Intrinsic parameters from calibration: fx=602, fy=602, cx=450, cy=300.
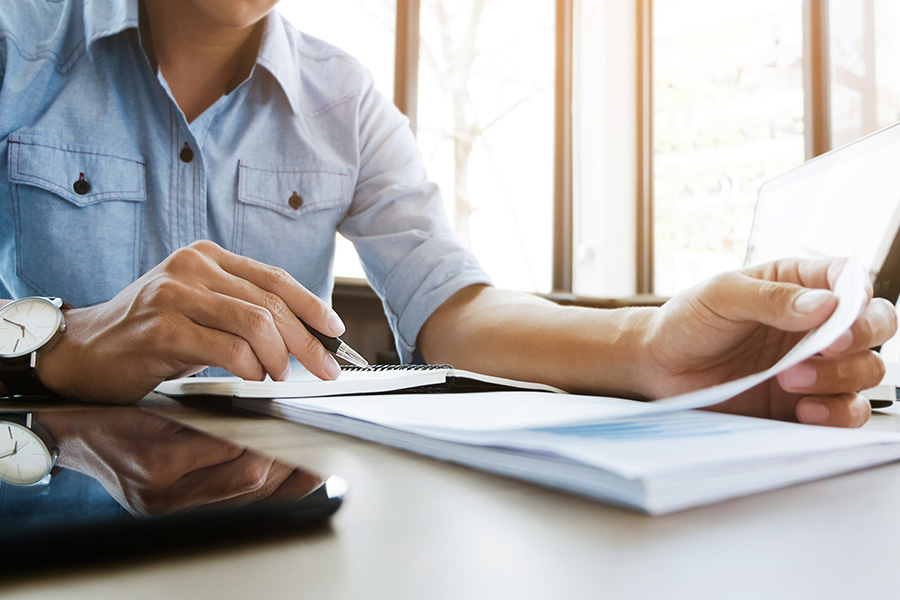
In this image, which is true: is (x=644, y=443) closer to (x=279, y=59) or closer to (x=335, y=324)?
(x=335, y=324)

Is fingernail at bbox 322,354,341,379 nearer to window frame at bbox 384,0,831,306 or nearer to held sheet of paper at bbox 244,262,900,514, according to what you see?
held sheet of paper at bbox 244,262,900,514

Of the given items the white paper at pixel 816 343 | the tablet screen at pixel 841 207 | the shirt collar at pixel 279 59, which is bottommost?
the white paper at pixel 816 343

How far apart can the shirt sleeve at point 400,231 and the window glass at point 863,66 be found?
199 centimetres

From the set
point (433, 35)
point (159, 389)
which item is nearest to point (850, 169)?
point (159, 389)

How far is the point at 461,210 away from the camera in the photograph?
2.90 metres

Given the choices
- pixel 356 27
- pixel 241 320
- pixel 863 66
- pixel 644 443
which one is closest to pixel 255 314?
pixel 241 320

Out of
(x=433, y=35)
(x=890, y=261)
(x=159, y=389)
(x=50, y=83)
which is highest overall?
(x=433, y=35)

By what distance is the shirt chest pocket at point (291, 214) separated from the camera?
3.18ft

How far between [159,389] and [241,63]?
59 centimetres

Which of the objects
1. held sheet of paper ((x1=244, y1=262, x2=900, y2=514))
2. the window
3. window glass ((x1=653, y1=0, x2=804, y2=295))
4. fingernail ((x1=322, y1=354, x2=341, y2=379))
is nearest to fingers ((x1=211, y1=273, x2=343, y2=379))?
fingernail ((x1=322, y1=354, x2=341, y2=379))

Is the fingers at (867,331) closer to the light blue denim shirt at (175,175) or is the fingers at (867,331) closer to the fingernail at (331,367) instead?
the fingernail at (331,367)

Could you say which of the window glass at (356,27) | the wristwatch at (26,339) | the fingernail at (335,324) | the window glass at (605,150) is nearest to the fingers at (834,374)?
the fingernail at (335,324)

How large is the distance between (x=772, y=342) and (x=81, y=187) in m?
0.89

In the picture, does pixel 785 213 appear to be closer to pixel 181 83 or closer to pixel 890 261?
pixel 890 261
